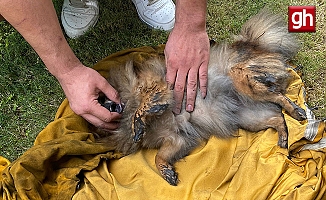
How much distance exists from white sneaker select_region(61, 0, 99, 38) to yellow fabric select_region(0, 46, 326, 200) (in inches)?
47.8

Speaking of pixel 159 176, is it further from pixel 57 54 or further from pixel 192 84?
pixel 57 54

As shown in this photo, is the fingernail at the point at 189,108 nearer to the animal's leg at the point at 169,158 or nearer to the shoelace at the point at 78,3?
the animal's leg at the point at 169,158

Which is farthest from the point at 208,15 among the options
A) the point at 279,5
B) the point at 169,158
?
the point at 169,158

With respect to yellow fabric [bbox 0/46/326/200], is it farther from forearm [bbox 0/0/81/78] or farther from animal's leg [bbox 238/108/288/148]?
forearm [bbox 0/0/81/78]

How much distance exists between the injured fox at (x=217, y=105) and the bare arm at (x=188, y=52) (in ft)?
0.35

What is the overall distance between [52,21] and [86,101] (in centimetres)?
56

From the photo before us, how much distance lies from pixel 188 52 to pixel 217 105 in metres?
0.47

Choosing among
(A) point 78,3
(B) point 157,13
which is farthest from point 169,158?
(A) point 78,3

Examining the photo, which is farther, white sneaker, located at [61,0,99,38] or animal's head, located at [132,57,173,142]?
white sneaker, located at [61,0,99,38]

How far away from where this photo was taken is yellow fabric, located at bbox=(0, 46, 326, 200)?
2809mm

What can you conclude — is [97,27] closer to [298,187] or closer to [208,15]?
[208,15]

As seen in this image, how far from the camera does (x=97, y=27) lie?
4.18 metres

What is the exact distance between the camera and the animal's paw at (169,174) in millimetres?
2939

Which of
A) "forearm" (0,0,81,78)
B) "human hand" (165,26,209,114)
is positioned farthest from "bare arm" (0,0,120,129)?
"human hand" (165,26,209,114)
